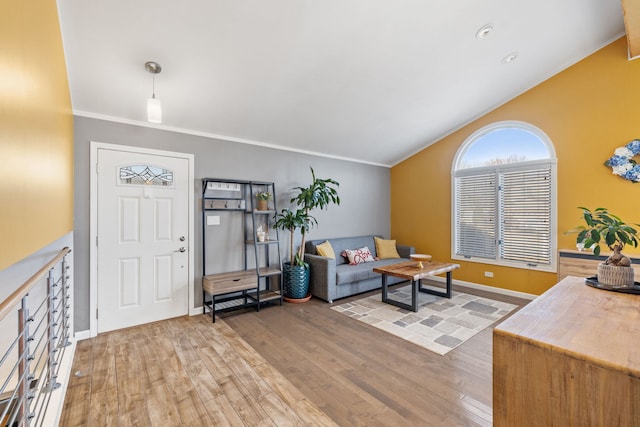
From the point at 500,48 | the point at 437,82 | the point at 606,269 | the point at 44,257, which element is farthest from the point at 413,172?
the point at 44,257

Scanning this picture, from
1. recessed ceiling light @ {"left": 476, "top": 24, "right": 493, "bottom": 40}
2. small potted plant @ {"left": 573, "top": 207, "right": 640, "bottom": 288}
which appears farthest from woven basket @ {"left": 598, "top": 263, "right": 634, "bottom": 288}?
recessed ceiling light @ {"left": 476, "top": 24, "right": 493, "bottom": 40}

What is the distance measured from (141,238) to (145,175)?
75cm

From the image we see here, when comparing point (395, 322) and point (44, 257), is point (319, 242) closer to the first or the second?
point (395, 322)

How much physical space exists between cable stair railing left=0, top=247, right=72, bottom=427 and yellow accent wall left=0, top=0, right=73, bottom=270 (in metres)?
0.16

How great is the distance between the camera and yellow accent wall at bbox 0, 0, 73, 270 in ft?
3.06

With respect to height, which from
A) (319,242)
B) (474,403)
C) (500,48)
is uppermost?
(500,48)

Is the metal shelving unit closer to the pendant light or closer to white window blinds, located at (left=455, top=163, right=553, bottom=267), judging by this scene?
the pendant light

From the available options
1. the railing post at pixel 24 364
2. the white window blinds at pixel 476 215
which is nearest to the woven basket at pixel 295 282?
the white window blinds at pixel 476 215

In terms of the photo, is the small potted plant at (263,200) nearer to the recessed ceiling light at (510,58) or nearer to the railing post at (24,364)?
the railing post at (24,364)

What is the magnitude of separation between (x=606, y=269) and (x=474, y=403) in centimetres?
120

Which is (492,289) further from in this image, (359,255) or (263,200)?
(263,200)

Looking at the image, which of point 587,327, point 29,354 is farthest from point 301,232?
point 587,327

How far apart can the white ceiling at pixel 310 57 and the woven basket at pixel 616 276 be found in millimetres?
2449

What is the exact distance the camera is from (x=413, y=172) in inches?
225
